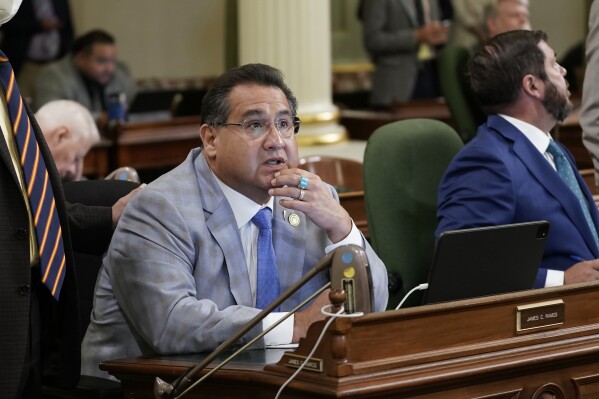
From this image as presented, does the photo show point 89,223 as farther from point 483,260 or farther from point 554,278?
point 554,278

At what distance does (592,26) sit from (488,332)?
1918mm

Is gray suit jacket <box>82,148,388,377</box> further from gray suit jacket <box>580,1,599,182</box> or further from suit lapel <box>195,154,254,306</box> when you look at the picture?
gray suit jacket <box>580,1,599,182</box>

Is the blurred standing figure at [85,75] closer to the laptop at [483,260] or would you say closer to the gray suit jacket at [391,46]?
the gray suit jacket at [391,46]

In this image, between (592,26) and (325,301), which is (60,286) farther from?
(592,26)

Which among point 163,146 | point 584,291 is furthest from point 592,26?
point 163,146

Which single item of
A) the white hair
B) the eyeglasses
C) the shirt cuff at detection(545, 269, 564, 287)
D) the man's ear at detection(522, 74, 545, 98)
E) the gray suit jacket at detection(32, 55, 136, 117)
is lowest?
the gray suit jacket at detection(32, 55, 136, 117)

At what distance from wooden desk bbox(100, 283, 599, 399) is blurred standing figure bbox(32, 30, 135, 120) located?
16.8ft

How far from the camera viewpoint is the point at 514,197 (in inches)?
150

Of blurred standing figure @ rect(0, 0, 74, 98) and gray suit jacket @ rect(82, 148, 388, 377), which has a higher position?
gray suit jacket @ rect(82, 148, 388, 377)

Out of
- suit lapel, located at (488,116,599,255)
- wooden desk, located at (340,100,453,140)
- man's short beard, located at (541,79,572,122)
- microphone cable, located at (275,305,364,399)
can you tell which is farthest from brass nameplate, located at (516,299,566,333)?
wooden desk, located at (340,100,453,140)

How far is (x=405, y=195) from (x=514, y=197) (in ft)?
1.34

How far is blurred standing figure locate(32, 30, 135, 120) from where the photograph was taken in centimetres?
772

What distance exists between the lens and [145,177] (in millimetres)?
6973

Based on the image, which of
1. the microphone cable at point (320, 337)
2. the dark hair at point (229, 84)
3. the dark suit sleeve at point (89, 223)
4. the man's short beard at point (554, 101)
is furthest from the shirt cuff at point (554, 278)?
the microphone cable at point (320, 337)
